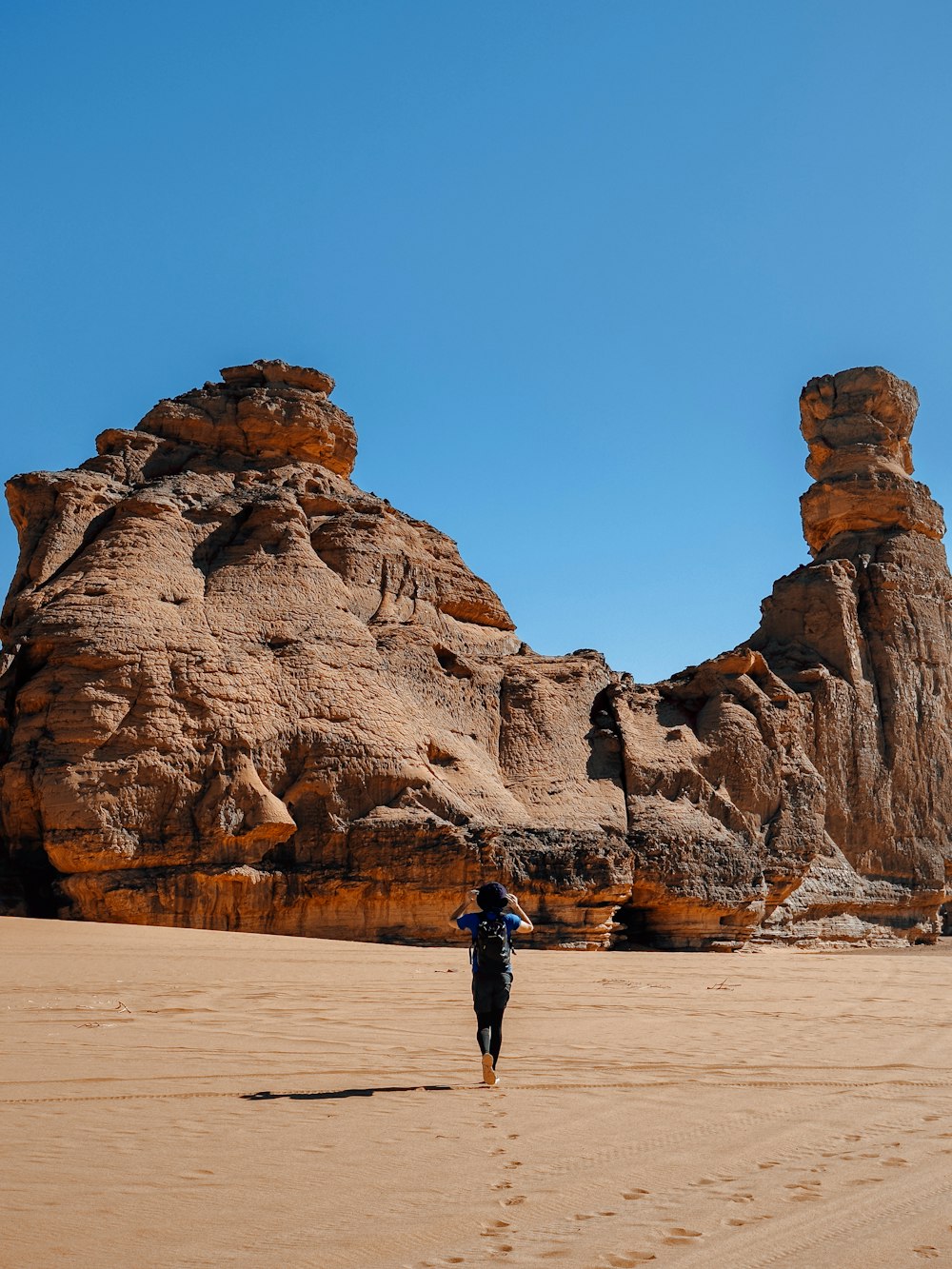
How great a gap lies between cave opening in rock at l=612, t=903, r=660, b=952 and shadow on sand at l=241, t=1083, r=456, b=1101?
1476 centimetres

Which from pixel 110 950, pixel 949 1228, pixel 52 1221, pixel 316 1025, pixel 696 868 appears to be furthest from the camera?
pixel 696 868

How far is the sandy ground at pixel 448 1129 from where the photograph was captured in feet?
12.9

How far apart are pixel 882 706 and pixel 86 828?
1899 cm

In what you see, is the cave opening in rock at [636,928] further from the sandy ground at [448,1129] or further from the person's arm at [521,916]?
the person's arm at [521,916]

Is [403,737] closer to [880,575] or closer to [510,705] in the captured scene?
[510,705]

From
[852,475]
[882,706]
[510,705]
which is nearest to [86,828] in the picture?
[510,705]

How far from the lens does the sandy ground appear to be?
3918mm

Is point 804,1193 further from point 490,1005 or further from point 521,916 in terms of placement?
point 521,916

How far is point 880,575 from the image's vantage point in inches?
1145

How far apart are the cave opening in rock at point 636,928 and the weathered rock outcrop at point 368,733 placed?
0.06 m

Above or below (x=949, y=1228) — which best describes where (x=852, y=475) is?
above

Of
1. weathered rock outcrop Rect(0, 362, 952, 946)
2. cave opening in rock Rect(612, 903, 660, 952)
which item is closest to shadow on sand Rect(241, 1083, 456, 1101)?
weathered rock outcrop Rect(0, 362, 952, 946)

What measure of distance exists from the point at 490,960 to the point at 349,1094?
4.30ft

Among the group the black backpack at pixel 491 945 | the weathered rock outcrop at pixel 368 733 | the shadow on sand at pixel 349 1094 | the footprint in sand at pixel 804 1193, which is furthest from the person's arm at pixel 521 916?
the weathered rock outcrop at pixel 368 733
